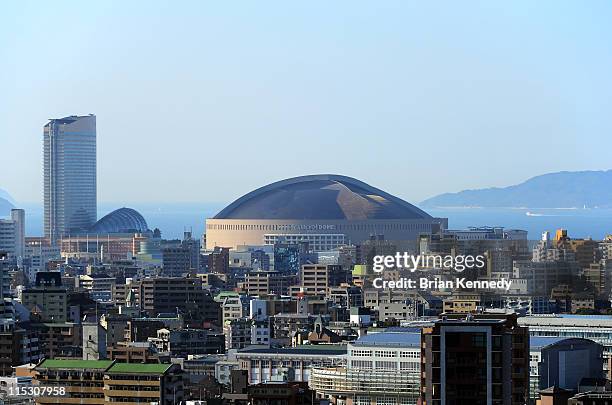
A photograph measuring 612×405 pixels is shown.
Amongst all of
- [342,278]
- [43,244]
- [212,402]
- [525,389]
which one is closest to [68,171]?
[43,244]

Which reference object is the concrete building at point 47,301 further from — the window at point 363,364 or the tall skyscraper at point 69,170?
the tall skyscraper at point 69,170

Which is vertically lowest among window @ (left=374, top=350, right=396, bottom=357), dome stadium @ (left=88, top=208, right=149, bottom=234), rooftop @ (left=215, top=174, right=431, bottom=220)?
window @ (left=374, top=350, right=396, bottom=357)

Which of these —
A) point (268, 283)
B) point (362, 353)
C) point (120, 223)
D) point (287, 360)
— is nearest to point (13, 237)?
point (120, 223)

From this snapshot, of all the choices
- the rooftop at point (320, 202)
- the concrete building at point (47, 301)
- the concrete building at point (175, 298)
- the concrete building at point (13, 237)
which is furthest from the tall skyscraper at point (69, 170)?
the concrete building at point (47, 301)

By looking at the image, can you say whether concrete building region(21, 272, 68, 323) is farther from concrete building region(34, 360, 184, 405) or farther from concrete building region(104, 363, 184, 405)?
concrete building region(104, 363, 184, 405)

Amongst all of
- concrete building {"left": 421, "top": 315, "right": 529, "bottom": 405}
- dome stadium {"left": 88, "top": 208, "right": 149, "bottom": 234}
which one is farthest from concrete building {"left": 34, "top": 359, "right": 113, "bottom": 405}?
dome stadium {"left": 88, "top": 208, "right": 149, "bottom": 234}

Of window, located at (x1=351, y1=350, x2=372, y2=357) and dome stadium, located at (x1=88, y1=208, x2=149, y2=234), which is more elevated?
dome stadium, located at (x1=88, y1=208, x2=149, y2=234)

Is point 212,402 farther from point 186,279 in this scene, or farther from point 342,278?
point 342,278
